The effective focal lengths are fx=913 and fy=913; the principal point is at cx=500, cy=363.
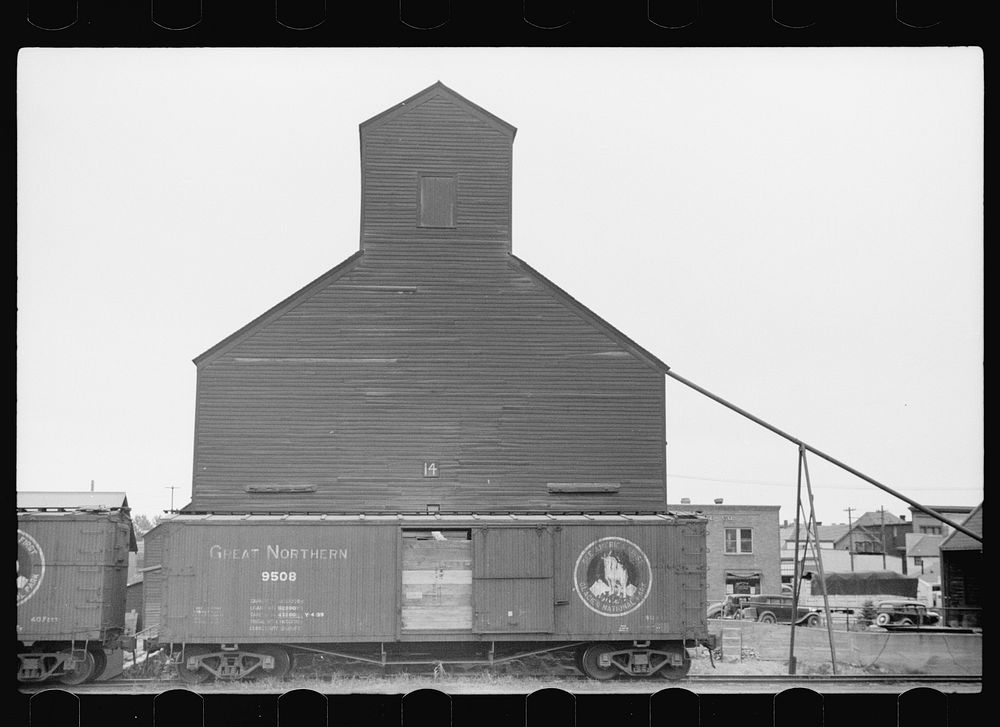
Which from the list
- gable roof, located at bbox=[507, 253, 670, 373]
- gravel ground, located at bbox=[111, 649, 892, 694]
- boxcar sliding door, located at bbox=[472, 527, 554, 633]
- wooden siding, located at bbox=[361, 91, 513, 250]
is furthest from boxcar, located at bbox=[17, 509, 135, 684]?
gable roof, located at bbox=[507, 253, 670, 373]

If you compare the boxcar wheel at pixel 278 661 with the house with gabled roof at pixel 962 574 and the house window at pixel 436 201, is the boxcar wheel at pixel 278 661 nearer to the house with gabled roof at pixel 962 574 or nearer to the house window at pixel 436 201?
the house window at pixel 436 201

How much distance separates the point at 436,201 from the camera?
21203mm

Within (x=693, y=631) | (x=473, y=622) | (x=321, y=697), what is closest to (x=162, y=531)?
(x=473, y=622)

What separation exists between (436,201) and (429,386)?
172 inches

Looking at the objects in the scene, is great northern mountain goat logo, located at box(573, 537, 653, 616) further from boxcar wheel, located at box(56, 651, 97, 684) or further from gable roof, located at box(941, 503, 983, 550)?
gable roof, located at box(941, 503, 983, 550)

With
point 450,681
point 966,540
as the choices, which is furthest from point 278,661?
point 966,540

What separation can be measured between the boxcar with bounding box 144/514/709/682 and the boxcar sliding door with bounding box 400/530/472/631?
0.07 ft

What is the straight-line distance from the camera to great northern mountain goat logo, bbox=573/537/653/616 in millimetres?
18141

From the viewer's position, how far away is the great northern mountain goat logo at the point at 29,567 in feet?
59.2

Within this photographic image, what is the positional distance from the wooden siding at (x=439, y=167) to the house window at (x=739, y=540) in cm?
2326

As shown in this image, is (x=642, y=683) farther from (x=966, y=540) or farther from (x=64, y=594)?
(x=966, y=540)

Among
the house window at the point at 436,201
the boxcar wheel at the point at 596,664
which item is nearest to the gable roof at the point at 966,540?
the boxcar wheel at the point at 596,664

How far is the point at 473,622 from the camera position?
17.9m

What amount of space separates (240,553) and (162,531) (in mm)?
1651
